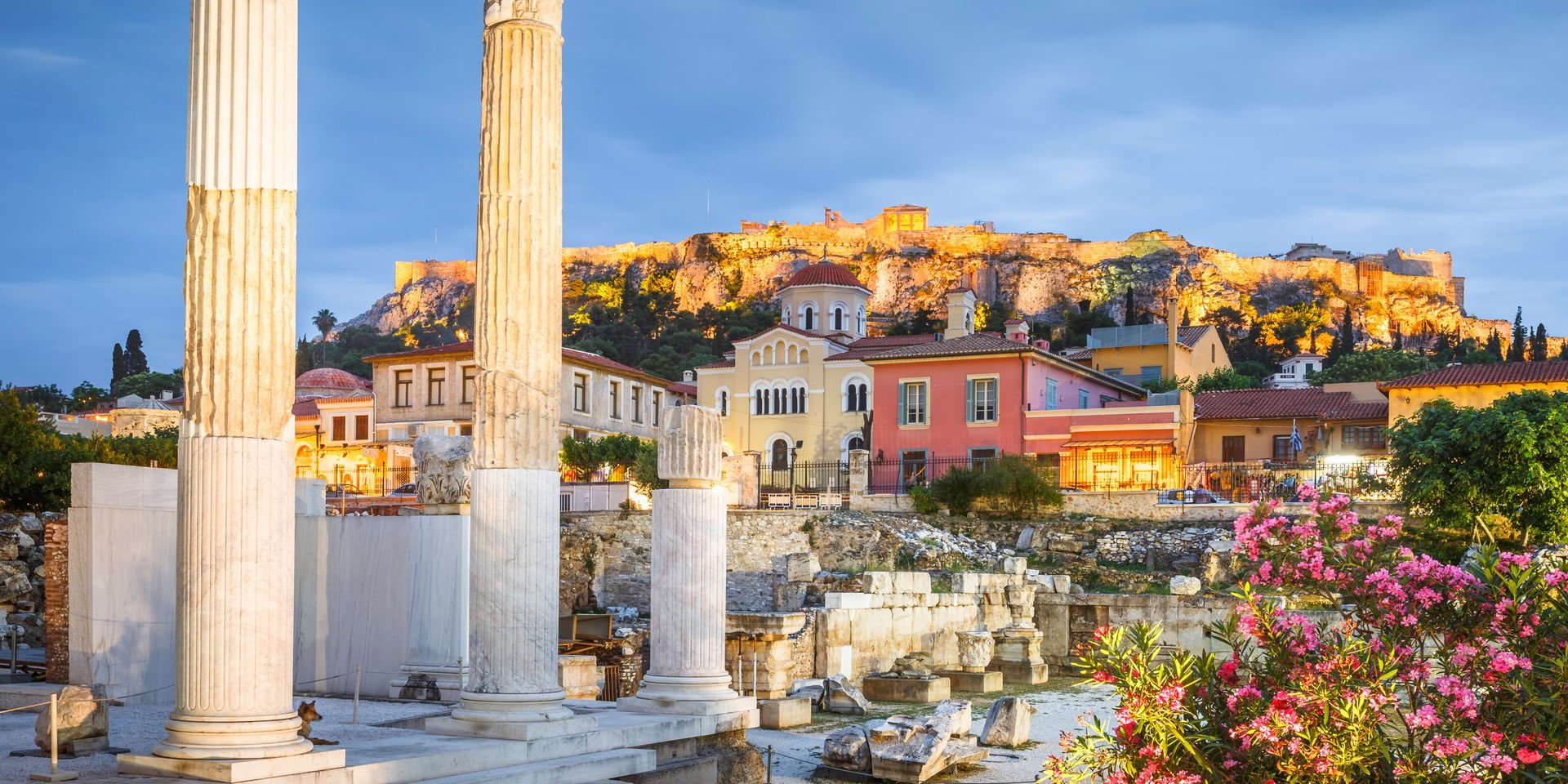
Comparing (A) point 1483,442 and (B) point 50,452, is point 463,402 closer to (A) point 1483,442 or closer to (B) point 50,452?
(B) point 50,452

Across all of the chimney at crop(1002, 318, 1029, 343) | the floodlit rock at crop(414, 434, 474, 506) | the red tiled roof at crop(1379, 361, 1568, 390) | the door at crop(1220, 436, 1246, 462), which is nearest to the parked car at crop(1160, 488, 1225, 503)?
the chimney at crop(1002, 318, 1029, 343)

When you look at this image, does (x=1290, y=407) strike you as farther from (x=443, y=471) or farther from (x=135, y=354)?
(x=135, y=354)

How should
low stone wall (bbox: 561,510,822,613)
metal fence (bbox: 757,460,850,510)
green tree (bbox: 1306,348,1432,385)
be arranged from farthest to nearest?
green tree (bbox: 1306,348,1432,385) < metal fence (bbox: 757,460,850,510) < low stone wall (bbox: 561,510,822,613)

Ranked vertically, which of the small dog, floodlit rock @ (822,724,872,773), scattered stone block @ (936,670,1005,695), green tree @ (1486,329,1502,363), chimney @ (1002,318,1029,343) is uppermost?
green tree @ (1486,329,1502,363)

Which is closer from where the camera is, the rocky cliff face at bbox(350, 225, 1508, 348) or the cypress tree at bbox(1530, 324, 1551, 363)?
the cypress tree at bbox(1530, 324, 1551, 363)

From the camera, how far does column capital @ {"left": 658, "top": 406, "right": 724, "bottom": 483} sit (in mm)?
11672

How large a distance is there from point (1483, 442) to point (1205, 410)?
17.6 metres

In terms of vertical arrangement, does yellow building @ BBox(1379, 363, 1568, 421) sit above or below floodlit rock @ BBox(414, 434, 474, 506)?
above

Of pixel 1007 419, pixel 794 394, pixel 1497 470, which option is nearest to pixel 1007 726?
pixel 1497 470

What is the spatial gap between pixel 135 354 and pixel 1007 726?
271ft

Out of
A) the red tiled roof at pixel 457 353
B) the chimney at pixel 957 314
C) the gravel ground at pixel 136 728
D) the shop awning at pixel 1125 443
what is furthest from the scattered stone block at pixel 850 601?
the chimney at pixel 957 314

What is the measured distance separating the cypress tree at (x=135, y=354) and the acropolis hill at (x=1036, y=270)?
38.7 metres

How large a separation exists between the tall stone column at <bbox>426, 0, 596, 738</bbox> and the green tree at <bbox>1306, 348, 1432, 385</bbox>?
178 feet

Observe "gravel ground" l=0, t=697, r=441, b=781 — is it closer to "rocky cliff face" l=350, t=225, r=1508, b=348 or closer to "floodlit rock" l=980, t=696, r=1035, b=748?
"floodlit rock" l=980, t=696, r=1035, b=748
